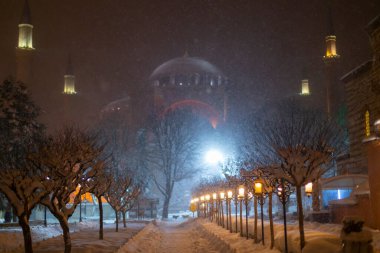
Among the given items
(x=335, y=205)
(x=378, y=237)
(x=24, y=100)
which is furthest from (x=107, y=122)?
(x=378, y=237)

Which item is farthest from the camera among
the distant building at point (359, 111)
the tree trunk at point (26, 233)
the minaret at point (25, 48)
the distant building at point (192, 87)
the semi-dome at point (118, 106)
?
the semi-dome at point (118, 106)

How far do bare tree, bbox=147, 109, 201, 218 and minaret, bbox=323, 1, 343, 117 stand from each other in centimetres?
1808

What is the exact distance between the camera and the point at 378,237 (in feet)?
60.9

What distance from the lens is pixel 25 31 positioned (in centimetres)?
7112

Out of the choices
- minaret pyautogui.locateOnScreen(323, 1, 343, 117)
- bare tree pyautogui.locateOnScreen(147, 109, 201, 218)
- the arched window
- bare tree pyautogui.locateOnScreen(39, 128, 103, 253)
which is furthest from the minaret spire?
bare tree pyautogui.locateOnScreen(39, 128, 103, 253)

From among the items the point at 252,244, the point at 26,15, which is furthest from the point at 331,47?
the point at 252,244

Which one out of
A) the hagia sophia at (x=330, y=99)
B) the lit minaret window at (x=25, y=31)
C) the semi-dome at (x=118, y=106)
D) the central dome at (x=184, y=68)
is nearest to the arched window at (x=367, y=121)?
the hagia sophia at (x=330, y=99)

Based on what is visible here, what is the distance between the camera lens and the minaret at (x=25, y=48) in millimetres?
63656

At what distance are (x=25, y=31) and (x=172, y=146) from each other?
2859cm

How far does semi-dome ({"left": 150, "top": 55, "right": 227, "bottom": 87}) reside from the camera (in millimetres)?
87562

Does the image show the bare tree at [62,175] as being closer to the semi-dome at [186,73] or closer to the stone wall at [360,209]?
the stone wall at [360,209]

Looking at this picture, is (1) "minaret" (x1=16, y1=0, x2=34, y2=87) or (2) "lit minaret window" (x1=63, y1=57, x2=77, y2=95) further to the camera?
(2) "lit minaret window" (x1=63, y1=57, x2=77, y2=95)

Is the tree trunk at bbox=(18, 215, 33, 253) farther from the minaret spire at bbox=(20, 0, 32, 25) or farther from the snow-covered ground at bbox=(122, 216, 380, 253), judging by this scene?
the minaret spire at bbox=(20, 0, 32, 25)

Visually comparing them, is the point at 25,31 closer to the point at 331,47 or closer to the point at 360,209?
the point at 331,47
